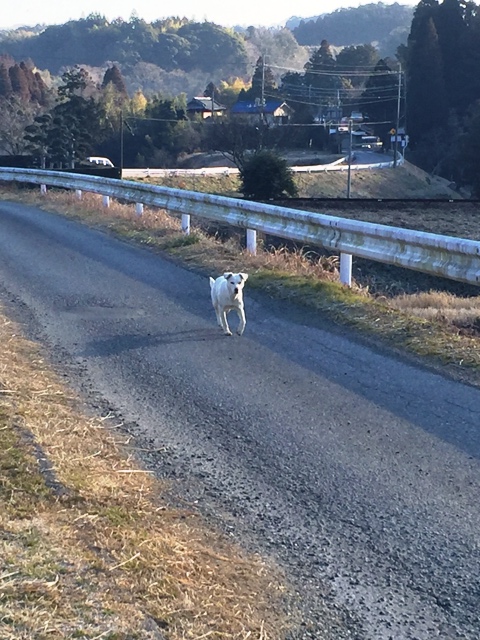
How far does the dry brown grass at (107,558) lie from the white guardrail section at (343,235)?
12.9 feet

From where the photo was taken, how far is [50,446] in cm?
452

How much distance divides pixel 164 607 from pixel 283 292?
19.4ft

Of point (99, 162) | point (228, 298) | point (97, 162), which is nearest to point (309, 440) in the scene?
point (228, 298)

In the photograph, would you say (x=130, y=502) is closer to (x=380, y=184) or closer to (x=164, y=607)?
(x=164, y=607)

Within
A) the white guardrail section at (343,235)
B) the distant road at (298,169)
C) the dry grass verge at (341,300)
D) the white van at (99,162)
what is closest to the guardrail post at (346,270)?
the white guardrail section at (343,235)

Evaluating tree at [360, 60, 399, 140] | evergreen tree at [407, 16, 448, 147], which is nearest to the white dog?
evergreen tree at [407, 16, 448, 147]

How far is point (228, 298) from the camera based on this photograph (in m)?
7.27

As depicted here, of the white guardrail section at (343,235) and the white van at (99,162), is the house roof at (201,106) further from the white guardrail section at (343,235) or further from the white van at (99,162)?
the white guardrail section at (343,235)

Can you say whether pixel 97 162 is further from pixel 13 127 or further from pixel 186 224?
pixel 186 224

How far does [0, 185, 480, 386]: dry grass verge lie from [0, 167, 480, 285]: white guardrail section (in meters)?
0.31

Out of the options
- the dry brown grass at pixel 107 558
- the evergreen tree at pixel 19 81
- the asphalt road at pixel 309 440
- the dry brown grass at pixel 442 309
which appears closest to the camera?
the dry brown grass at pixel 107 558

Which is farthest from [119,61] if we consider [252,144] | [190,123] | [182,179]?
[182,179]

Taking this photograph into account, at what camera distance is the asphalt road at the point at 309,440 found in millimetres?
3369

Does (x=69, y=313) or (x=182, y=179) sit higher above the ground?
(x=69, y=313)
